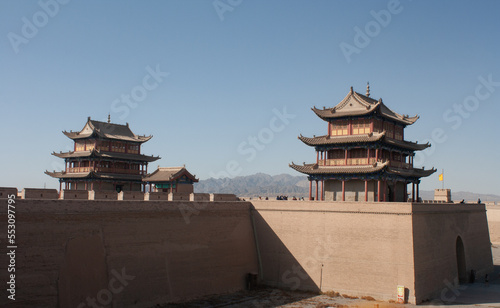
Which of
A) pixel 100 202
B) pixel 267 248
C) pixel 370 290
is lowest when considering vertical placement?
pixel 370 290

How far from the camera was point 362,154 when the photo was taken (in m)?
34.1

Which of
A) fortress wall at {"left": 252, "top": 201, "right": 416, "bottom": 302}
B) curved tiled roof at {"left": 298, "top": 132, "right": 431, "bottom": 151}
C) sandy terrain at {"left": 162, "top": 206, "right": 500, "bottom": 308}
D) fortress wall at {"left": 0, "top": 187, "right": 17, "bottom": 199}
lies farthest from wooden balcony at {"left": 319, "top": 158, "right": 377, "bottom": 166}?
fortress wall at {"left": 0, "top": 187, "right": 17, "bottom": 199}

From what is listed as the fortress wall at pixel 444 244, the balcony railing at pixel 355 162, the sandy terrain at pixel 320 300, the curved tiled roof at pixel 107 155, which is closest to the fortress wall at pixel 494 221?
the fortress wall at pixel 444 244

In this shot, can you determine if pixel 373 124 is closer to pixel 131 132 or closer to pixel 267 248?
pixel 267 248

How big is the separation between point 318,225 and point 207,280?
7984mm

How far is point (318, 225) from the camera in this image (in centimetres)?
3033

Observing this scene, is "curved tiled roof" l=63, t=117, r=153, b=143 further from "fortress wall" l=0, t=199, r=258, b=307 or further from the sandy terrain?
the sandy terrain

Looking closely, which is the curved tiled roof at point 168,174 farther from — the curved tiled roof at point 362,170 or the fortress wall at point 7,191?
the fortress wall at point 7,191

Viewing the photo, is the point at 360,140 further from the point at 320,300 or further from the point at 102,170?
the point at 102,170

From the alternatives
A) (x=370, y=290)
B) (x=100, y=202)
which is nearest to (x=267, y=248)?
(x=370, y=290)

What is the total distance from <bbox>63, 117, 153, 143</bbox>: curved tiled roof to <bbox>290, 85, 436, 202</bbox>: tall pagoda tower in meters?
18.4

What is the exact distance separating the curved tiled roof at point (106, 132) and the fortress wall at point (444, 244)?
92.4 feet

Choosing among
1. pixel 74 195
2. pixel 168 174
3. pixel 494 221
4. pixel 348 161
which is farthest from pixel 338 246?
pixel 494 221

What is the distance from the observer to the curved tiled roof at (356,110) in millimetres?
34000
